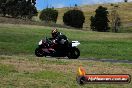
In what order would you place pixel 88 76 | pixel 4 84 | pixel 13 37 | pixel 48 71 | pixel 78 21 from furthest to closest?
pixel 78 21, pixel 13 37, pixel 48 71, pixel 4 84, pixel 88 76

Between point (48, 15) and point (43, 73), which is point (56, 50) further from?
point (48, 15)

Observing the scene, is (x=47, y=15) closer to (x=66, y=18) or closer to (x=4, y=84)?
(x=66, y=18)

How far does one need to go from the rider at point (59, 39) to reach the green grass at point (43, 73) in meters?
7.11

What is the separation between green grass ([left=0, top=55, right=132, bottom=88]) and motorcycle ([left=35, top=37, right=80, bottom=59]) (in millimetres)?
7619

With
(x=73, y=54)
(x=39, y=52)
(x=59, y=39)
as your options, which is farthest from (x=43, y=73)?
(x=39, y=52)

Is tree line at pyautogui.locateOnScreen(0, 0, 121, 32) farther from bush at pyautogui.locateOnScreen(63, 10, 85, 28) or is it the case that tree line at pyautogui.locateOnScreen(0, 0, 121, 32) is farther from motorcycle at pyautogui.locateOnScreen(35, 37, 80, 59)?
motorcycle at pyautogui.locateOnScreen(35, 37, 80, 59)

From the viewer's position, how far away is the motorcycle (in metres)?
28.9

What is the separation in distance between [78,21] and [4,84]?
319 feet

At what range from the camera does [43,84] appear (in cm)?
1545

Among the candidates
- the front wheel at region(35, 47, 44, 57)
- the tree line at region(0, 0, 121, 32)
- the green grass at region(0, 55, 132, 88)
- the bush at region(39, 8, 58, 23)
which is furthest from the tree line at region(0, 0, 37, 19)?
the green grass at region(0, 55, 132, 88)

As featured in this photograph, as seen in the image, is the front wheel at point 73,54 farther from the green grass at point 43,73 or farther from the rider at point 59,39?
the green grass at point 43,73

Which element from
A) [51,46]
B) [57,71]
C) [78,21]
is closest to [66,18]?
[78,21]

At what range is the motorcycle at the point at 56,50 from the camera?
2892 centimetres

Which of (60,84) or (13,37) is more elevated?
(60,84)
